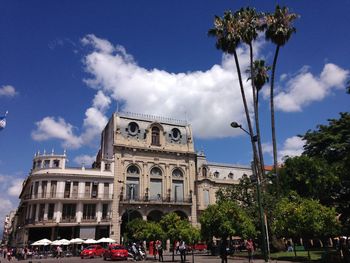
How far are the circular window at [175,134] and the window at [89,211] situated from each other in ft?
58.4

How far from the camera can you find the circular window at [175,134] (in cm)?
6052

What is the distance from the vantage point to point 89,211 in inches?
1996

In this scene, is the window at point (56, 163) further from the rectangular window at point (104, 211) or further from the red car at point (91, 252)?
the red car at point (91, 252)

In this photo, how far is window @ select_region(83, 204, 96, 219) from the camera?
165 feet

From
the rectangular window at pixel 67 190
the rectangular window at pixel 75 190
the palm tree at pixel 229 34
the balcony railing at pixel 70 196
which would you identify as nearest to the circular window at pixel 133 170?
the balcony railing at pixel 70 196

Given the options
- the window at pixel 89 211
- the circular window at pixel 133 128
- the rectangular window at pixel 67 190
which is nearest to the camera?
the rectangular window at pixel 67 190

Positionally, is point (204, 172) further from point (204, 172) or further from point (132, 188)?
point (132, 188)

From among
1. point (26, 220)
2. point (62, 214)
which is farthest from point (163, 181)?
point (26, 220)

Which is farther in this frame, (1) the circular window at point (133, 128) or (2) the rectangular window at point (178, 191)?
(1) the circular window at point (133, 128)

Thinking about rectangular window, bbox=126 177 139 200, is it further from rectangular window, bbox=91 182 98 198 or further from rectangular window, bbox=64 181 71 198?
rectangular window, bbox=64 181 71 198

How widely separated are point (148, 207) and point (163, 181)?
5.27 meters

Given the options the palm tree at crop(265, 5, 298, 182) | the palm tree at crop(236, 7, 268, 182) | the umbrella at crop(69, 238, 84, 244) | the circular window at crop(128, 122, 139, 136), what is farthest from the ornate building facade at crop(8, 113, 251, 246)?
the palm tree at crop(265, 5, 298, 182)

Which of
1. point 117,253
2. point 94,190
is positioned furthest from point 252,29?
point 94,190

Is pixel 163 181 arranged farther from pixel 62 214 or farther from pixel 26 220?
pixel 26 220
